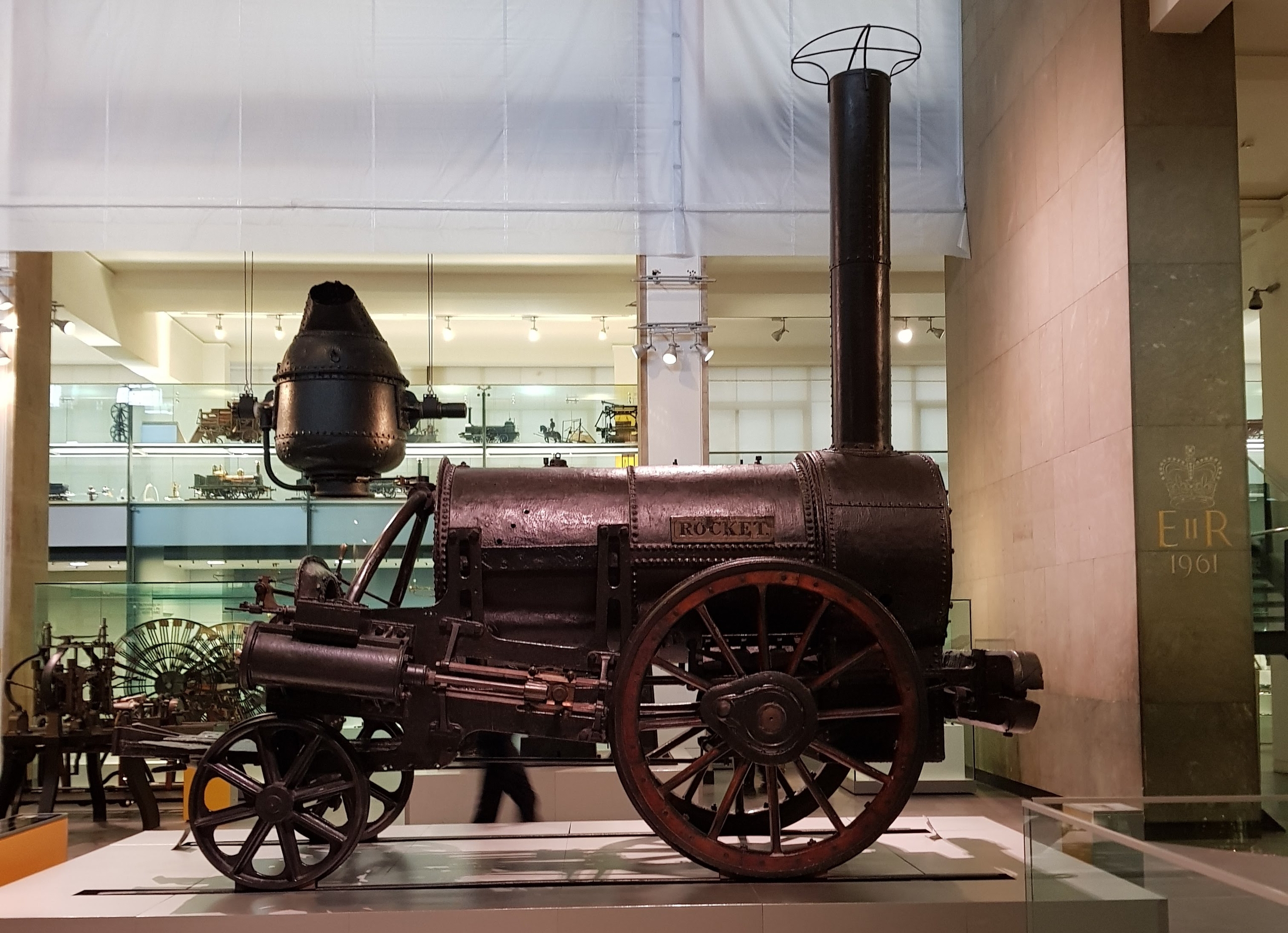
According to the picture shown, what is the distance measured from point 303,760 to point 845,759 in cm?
224

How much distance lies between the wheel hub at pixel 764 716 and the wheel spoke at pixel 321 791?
5.09 feet

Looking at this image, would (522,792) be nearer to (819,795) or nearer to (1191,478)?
(819,795)

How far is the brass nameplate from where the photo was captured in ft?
18.7

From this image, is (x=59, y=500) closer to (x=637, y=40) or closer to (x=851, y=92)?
(x=637, y=40)

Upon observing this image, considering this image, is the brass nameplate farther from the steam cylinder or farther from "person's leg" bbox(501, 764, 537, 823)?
"person's leg" bbox(501, 764, 537, 823)

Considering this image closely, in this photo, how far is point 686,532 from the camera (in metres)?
5.73

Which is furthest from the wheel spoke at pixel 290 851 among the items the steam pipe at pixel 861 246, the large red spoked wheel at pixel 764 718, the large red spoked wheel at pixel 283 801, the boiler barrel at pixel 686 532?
the steam pipe at pixel 861 246

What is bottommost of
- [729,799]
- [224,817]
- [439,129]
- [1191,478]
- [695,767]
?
[224,817]

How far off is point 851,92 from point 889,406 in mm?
1628

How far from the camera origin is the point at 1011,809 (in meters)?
9.40

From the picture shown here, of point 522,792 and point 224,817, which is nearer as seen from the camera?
point 224,817

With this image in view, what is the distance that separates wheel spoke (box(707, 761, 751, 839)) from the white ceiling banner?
6.80m

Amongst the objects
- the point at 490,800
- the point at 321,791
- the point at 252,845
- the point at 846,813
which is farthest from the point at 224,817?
the point at 846,813

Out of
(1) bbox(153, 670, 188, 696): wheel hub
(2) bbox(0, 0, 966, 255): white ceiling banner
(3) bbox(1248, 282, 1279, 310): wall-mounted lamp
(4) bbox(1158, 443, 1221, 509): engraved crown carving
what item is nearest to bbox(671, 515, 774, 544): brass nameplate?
(4) bbox(1158, 443, 1221, 509): engraved crown carving
